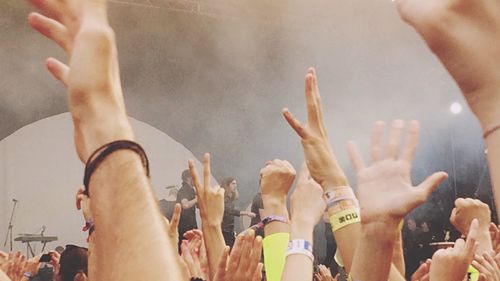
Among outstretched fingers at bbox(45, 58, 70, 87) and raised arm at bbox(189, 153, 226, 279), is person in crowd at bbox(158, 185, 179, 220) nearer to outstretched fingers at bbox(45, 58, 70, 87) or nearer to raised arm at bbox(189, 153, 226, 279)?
raised arm at bbox(189, 153, 226, 279)

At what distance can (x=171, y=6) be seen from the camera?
23.5 feet

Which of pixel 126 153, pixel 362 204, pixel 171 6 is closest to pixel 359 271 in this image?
pixel 362 204

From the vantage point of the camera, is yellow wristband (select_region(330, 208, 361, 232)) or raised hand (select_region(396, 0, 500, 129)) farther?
yellow wristband (select_region(330, 208, 361, 232))

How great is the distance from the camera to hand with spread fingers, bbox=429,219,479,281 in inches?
55.4

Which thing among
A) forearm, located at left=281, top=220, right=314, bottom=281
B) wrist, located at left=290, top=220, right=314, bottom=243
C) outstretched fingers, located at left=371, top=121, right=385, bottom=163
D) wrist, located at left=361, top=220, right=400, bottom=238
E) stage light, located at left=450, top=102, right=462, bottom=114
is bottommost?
wrist, located at left=361, top=220, right=400, bottom=238

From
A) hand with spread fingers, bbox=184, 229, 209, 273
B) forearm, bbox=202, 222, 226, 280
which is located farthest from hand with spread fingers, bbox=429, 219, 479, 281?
hand with spread fingers, bbox=184, 229, 209, 273

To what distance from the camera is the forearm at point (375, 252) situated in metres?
1.07

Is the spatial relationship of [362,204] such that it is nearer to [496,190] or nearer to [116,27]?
[496,190]

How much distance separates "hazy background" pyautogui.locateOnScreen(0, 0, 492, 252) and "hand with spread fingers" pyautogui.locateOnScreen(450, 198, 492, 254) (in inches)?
188

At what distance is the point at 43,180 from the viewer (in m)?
6.18

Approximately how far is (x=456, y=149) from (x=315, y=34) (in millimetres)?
2419

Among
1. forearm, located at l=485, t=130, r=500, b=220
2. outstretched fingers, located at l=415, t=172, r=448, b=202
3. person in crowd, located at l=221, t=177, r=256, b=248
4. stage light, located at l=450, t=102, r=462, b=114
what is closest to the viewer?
forearm, located at l=485, t=130, r=500, b=220

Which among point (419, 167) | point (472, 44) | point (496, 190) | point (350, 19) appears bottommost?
point (496, 190)

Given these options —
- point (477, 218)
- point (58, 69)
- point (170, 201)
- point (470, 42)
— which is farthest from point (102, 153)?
point (170, 201)
